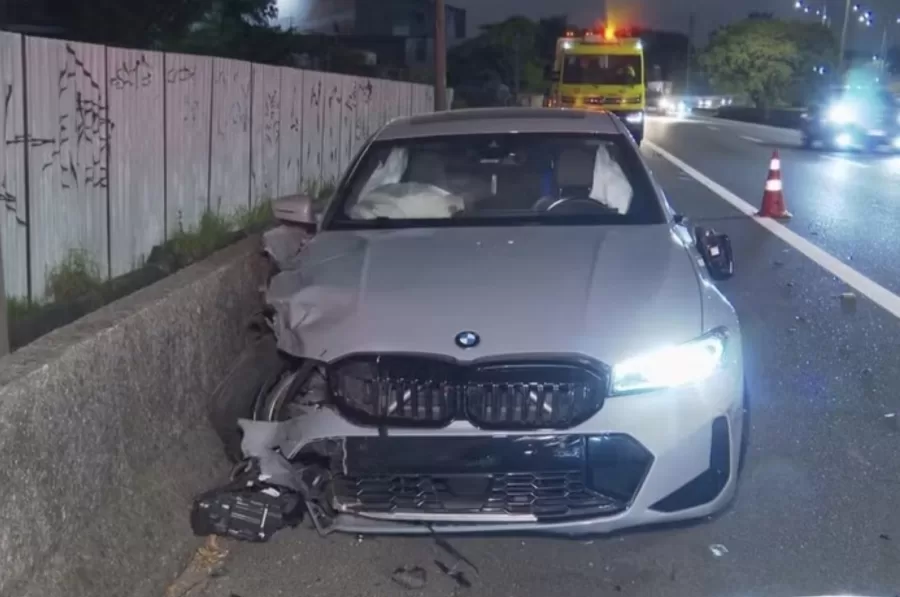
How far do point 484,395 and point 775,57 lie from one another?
92.4 meters

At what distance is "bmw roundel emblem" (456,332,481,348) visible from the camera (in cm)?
434

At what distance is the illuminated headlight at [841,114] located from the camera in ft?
100

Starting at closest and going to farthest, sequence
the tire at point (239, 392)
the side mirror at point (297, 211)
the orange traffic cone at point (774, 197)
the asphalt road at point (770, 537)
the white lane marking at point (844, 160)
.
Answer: the asphalt road at point (770, 537)
the tire at point (239, 392)
the side mirror at point (297, 211)
the orange traffic cone at point (774, 197)
the white lane marking at point (844, 160)

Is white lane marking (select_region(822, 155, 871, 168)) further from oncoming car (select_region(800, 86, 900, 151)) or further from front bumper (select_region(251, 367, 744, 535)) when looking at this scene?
front bumper (select_region(251, 367, 744, 535))

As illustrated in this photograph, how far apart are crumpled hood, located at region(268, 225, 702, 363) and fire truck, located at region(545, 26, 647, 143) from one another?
24.7 meters

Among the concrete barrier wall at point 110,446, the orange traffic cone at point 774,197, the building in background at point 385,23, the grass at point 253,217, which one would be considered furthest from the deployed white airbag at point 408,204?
the building in background at point 385,23

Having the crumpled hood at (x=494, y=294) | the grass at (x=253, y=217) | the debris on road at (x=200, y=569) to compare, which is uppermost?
the crumpled hood at (x=494, y=294)

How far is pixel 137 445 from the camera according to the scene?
428 centimetres

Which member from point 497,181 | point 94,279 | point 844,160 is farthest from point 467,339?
point 844,160

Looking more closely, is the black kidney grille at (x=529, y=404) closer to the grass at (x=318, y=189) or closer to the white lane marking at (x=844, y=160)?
the grass at (x=318, y=189)

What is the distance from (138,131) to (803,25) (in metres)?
92.0

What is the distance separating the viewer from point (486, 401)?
4.25 m

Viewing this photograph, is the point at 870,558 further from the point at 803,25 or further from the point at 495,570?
the point at 803,25

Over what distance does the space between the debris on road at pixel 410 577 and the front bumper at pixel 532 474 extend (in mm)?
221
